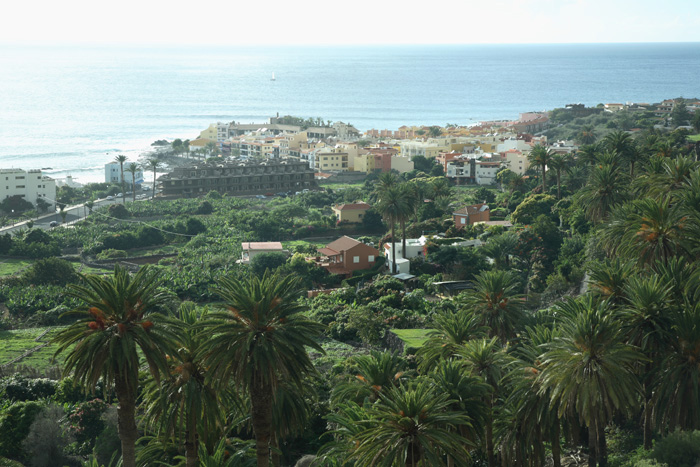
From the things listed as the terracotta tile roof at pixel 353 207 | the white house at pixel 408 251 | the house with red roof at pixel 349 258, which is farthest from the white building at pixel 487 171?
the house with red roof at pixel 349 258

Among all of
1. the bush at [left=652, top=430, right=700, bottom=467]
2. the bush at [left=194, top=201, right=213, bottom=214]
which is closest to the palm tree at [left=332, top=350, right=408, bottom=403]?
the bush at [left=652, top=430, right=700, bottom=467]

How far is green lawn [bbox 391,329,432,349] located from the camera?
35112 mm

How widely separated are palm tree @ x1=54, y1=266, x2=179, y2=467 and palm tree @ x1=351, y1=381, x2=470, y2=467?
4.83m

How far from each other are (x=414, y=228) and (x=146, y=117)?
474 feet

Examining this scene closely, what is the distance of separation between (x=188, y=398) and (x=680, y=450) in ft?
39.7

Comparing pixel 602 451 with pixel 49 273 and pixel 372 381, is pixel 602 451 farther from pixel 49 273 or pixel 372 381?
pixel 49 273

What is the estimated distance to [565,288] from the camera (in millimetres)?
44250

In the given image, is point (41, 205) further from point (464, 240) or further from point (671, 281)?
point (671, 281)

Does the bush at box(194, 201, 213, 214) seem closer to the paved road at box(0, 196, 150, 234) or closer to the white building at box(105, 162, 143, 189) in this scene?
the paved road at box(0, 196, 150, 234)

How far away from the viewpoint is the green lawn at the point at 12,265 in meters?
57.6

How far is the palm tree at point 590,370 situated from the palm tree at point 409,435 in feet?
11.9

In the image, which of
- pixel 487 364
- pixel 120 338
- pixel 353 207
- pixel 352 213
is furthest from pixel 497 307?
pixel 353 207

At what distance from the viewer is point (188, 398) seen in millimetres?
18562

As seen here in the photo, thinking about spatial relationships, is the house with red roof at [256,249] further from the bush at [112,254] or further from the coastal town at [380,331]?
the bush at [112,254]
